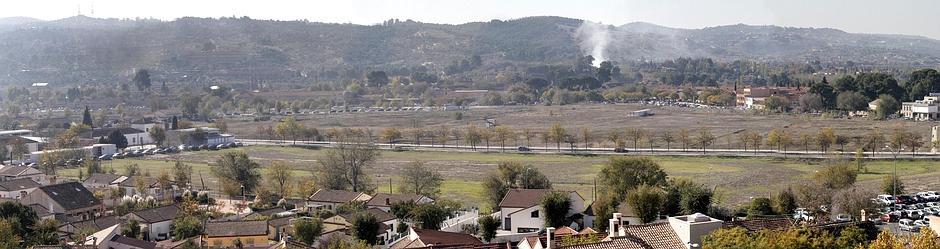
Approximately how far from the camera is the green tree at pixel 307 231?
77.5 ft

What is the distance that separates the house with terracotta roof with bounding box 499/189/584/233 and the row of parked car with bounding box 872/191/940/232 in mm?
6927

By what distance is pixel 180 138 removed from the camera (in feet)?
196

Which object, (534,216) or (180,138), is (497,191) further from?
(180,138)

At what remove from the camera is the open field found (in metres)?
35.5

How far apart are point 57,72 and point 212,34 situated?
3986cm

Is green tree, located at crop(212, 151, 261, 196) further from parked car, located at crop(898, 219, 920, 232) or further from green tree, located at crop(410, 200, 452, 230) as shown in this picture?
parked car, located at crop(898, 219, 920, 232)

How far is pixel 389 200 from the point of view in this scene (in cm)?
2916

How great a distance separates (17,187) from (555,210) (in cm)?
1732

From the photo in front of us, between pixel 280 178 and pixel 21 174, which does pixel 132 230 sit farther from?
pixel 21 174

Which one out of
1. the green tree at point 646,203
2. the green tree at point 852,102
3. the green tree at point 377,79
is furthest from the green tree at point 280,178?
the green tree at point 377,79

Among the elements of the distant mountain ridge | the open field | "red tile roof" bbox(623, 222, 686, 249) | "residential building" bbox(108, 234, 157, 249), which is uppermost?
the distant mountain ridge

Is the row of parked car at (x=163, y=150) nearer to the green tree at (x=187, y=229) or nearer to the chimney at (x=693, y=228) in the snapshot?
the green tree at (x=187, y=229)

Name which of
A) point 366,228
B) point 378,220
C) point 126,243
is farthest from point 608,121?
point 126,243

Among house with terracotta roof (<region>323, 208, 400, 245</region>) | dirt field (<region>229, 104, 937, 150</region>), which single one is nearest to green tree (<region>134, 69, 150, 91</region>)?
dirt field (<region>229, 104, 937, 150</region>)
